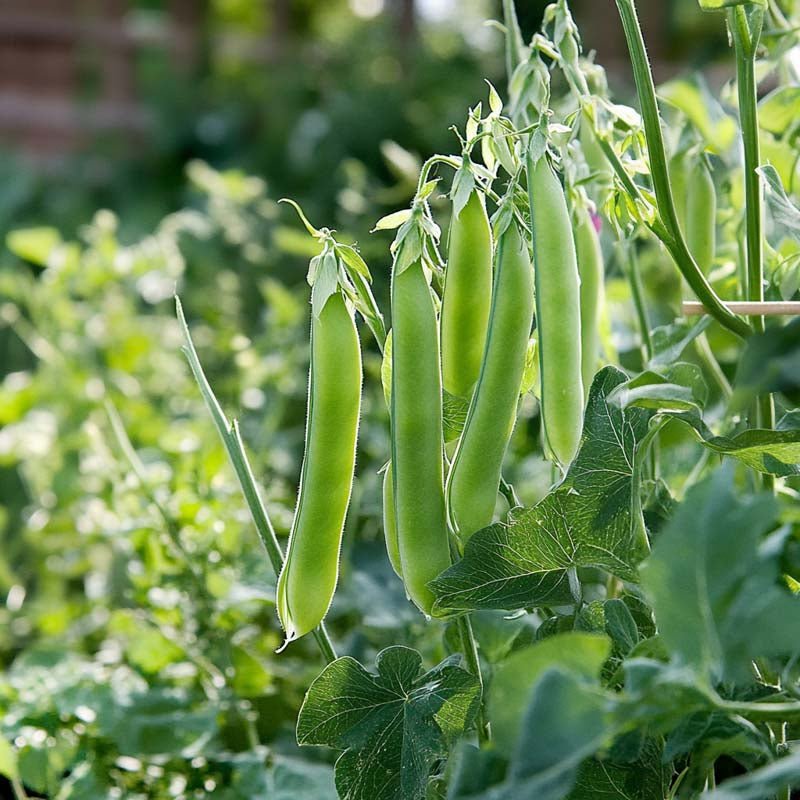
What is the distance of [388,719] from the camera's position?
0.63 meters

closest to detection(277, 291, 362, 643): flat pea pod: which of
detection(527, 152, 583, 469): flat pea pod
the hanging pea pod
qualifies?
the hanging pea pod

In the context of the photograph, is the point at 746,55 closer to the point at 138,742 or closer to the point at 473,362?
the point at 473,362

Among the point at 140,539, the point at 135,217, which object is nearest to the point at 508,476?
the point at 140,539

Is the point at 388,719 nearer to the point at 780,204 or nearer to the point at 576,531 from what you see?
the point at 576,531

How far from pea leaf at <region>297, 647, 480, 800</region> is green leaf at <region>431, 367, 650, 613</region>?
0.05m

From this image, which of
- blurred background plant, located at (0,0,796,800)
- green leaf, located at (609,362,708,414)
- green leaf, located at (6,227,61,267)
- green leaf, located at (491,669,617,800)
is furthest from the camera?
green leaf, located at (6,227,61,267)

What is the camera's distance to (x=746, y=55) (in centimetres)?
65

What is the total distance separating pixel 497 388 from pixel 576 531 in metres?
0.09

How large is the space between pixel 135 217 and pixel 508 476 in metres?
2.95

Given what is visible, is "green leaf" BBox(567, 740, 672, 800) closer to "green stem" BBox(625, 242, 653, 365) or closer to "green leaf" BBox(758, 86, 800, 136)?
"green stem" BBox(625, 242, 653, 365)

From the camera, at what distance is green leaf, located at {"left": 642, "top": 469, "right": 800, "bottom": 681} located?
16.1 inches

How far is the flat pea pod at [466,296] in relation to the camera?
1.96 ft

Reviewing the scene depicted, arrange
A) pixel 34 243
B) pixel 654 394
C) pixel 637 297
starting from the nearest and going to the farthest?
pixel 654 394
pixel 637 297
pixel 34 243

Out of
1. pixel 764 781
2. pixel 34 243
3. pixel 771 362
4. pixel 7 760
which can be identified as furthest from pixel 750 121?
pixel 34 243
